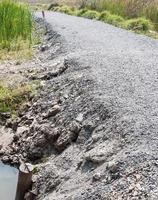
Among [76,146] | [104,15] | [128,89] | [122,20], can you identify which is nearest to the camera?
[76,146]

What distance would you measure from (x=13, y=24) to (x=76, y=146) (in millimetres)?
6358

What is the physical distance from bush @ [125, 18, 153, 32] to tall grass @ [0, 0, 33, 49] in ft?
15.1

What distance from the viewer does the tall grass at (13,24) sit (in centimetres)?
1178

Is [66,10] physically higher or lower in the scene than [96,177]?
lower

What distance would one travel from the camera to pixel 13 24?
11.9 meters

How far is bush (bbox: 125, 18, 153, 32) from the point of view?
51.9 feet

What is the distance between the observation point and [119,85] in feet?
24.1

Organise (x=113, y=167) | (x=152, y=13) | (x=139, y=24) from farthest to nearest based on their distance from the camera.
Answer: (x=152, y=13), (x=139, y=24), (x=113, y=167)

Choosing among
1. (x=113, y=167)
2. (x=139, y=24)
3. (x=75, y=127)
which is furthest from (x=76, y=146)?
(x=139, y=24)

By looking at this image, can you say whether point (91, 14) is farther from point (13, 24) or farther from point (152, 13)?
point (13, 24)

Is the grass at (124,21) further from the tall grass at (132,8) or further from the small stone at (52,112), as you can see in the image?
the small stone at (52,112)

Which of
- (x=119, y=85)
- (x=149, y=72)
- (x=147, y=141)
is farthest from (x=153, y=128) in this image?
(x=149, y=72)

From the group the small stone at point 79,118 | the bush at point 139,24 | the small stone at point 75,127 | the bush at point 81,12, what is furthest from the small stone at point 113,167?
the bush at point 81,12

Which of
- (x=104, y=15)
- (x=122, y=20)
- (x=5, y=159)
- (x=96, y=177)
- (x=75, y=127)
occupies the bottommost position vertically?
(x=104, y=15)
